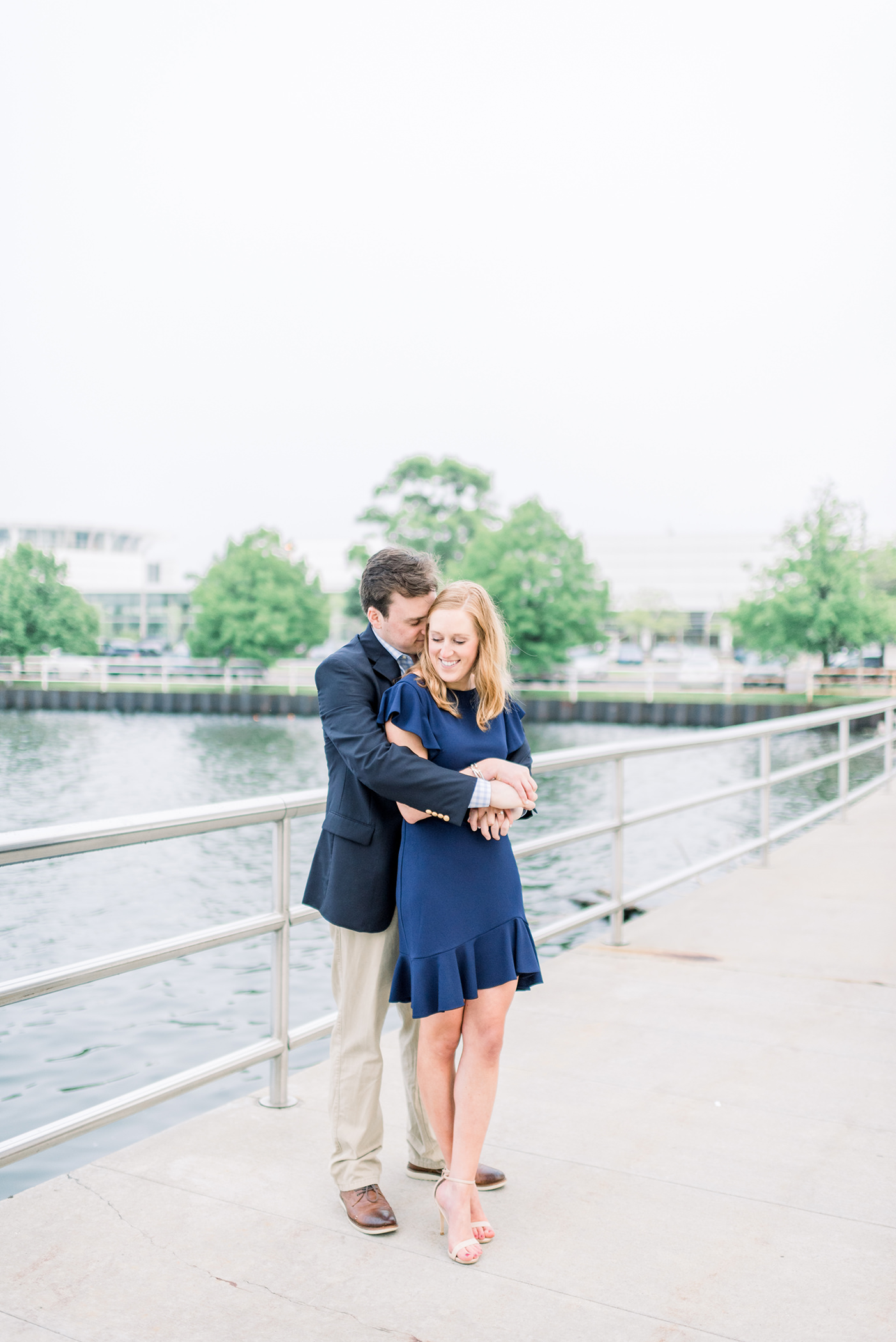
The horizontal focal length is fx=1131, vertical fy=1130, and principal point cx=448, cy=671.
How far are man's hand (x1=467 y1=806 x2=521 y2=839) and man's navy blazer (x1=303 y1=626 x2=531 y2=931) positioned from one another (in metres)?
0.11

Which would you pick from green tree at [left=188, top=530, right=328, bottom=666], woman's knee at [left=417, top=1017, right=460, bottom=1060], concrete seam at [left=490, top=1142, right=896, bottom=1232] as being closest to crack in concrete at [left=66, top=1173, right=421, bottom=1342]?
woman's knee at [left=417, top=1017, right=460, bottom=1060]

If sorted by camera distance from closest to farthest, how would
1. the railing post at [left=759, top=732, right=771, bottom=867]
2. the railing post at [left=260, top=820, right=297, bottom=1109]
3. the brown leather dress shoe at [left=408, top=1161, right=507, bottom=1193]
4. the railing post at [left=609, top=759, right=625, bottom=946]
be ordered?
the brown leather dress shoe at [left=408, top=1161, right=507, bottom=1193], the railing post at [left=260, top=820, right=297, bottom=1109], the railing post at [left=609, top=759, right=625, bottom=946], the railing post at [left=759, top=732, right=771, bottom=867]

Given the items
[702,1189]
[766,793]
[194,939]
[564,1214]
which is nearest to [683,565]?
[766,793]

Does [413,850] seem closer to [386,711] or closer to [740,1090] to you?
[386,711]

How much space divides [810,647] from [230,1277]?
44.5 m

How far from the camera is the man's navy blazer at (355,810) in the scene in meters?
2.67

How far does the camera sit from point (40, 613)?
213 ft

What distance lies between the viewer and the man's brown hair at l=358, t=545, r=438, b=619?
2.66 metres

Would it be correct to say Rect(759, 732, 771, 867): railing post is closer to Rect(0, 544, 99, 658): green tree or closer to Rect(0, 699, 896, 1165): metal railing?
Rect(0, 699, 896, 1165): metal railing

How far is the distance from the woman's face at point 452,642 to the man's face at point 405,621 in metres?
0.09

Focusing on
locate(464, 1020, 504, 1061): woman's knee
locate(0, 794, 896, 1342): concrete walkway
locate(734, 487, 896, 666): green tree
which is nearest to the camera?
locate(0, 794, 896, 1342): concrete walkway

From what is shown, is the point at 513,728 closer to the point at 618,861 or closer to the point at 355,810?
the point at 355,810

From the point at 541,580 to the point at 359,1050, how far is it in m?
45.8

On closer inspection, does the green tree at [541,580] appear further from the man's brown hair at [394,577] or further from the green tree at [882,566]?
the man's brown hair at [394,577]
